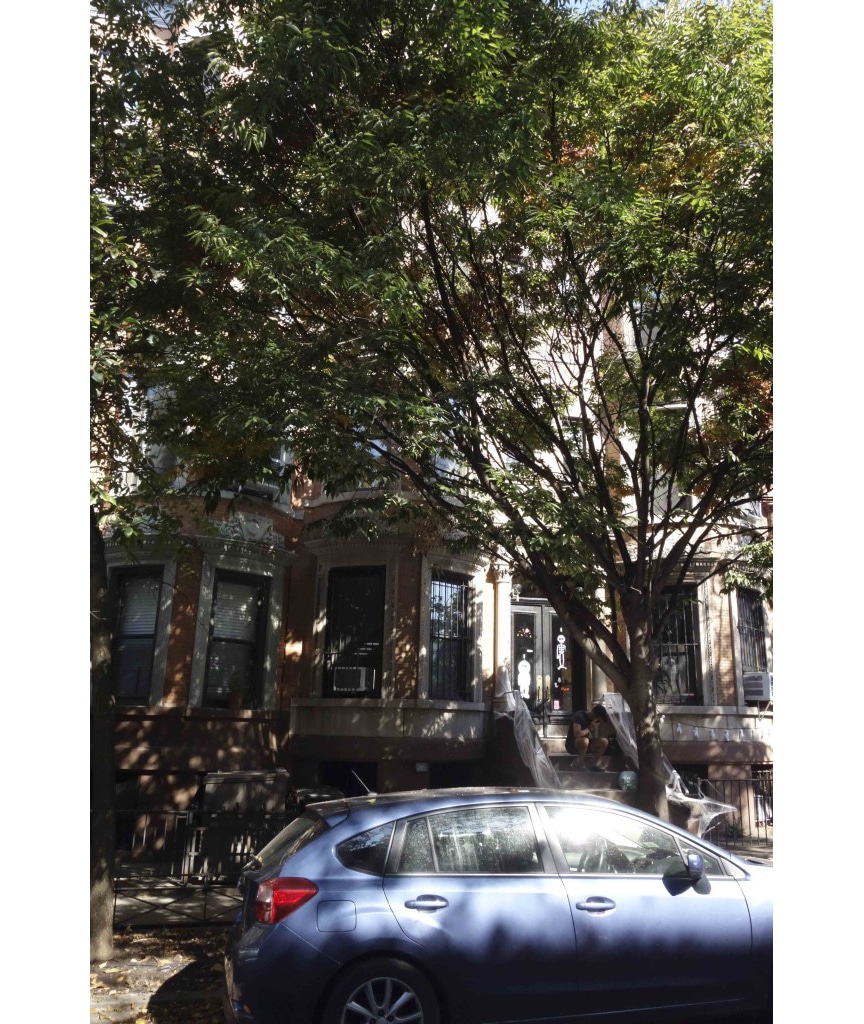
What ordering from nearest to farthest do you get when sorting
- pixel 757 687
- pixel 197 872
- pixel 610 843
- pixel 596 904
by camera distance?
pixel 596 904, pixel 610 843, pixel 197 872, pixel 757 687

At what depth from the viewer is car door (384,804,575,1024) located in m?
4.81

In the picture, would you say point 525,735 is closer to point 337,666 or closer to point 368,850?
point 337,666

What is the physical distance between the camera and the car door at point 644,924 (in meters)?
4.97

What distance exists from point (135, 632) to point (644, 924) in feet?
35.7

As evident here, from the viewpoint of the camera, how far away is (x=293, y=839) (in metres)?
5.46

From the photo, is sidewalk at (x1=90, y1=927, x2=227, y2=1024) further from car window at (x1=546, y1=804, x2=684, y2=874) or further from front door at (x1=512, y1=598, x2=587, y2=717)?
front door at (x1=512, y1=598, x2=587, y2=717)

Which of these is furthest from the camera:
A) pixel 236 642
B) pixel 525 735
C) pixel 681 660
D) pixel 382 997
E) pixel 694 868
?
pixel 681 660


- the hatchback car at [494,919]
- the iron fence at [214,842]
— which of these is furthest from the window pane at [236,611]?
the hatchback car at [494,919]

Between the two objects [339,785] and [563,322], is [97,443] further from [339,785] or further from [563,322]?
[339,785]

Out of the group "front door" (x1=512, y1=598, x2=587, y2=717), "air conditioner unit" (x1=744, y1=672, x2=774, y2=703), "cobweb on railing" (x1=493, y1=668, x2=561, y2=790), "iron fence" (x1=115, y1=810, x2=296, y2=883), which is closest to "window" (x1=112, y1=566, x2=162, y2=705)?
"iron fence" (x1=115, y1=810, x2=296, y2=883)

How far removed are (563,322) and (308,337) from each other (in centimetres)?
359

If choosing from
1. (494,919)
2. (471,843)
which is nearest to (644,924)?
(494,919)
